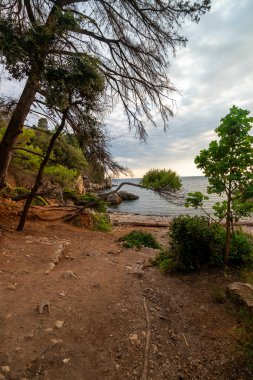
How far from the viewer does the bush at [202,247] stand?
5.34 metres

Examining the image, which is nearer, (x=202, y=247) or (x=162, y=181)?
(x=202, y=247)

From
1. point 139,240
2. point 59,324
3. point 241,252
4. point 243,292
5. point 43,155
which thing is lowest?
point 139,240

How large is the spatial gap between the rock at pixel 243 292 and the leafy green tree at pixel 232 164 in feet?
3.41

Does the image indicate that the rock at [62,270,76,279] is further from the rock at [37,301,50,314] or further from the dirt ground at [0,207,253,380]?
the rock at [37,301,50,314]

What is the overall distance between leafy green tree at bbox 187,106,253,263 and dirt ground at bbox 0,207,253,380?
4.88 feet

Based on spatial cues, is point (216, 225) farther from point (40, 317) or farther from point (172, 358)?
point (40, 317)

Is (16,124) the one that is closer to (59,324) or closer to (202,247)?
(59,324)

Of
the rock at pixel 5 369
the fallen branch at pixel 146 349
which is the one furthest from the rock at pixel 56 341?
the fallen branch at pixel 146 349

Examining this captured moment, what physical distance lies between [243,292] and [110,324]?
7.55 feet

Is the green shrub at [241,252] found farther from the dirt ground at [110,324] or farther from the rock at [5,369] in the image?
the rock at [5,369]

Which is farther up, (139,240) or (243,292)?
(243,292)

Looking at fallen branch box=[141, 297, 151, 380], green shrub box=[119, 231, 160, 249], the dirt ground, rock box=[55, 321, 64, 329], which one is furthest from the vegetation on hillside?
fallen branch box=[141, 297, 151, 380]

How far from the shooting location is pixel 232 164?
4.84m

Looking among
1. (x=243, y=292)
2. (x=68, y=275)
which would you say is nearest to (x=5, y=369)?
(x=68, y=275)
